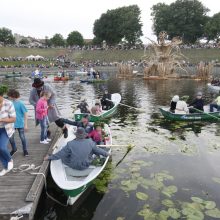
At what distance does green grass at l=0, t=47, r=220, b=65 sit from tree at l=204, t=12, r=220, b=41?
9.12m

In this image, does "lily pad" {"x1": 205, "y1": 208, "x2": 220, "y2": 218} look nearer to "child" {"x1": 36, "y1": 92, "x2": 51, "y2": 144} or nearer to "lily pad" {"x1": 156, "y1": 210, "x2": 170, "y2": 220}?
"lily pad" {"x1": 156, "y1": 210, "x2": 170, "y2": 220}

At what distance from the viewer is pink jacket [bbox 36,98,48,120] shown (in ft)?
36.1

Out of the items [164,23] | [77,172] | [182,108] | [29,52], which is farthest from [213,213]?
[164,23]

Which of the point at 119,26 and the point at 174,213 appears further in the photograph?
the point at 119,26

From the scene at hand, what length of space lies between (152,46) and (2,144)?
44.9 m

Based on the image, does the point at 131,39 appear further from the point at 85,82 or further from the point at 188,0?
the point at 85,82

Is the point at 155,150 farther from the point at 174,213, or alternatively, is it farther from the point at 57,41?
the point at 57,41

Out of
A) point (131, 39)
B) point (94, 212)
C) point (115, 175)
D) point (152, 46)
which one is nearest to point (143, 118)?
point (115, 175)

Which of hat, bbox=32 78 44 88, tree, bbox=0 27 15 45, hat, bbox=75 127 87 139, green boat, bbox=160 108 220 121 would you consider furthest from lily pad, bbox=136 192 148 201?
tree, bbox=0 27 15 45

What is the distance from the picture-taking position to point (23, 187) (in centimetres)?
833

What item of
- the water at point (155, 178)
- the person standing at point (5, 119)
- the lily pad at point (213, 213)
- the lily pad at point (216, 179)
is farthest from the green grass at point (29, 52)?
the lily pad at point (213, 213)

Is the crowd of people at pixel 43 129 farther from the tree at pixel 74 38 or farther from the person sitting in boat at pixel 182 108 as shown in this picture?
the tree at pixel 74 38

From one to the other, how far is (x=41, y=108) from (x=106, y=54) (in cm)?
8131

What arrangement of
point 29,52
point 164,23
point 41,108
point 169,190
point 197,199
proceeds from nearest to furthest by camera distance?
point 197,199, point 169,190, point 41,108, point 29,52, point 164,23
